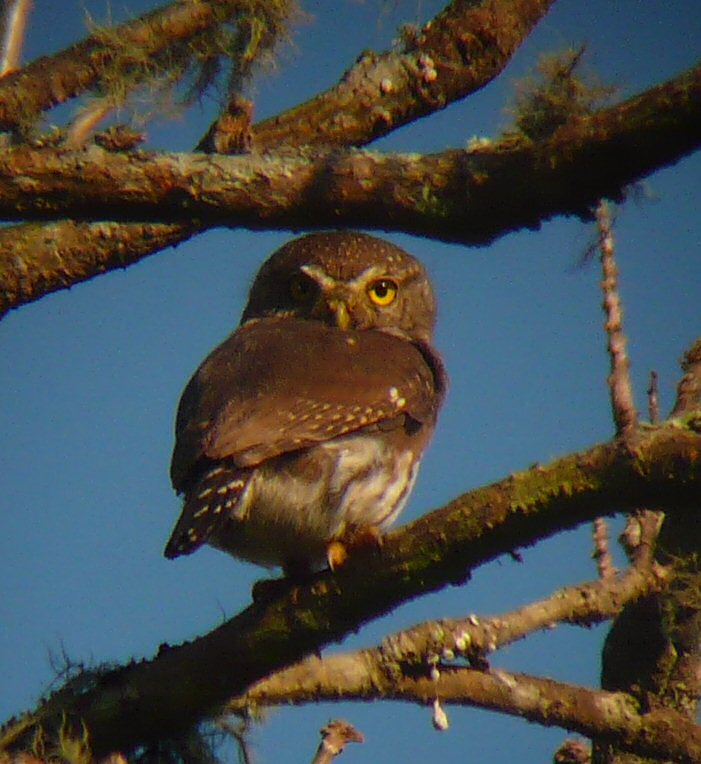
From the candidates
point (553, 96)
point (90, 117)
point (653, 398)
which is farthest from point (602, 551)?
point (90, 117)

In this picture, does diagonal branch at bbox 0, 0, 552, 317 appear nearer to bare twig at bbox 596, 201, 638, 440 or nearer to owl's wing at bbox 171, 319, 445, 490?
owl's wing at bbox 171, 319, 445, 490

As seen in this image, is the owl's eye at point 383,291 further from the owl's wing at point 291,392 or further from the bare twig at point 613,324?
the bare twig at point 613,324

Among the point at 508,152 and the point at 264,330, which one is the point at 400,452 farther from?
the point at 508,152

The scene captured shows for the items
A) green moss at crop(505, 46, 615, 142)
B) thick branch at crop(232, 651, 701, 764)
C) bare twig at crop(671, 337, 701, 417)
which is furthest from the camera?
bare twig at crop(671, 337, 701, 417)

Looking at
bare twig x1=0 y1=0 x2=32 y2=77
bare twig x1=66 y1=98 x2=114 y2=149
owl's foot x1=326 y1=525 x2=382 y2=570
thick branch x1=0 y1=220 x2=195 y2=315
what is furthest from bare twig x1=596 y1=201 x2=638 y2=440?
bare twig x1=0 y1=0 x2=32 y2=77

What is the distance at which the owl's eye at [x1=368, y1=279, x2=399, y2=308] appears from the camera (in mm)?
5648

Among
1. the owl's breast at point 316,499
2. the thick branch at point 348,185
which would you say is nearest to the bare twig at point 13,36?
the owl's breast at point 316,499

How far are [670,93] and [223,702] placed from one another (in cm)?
193

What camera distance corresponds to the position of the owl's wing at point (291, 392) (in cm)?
405

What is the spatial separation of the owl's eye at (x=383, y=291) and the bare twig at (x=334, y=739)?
8.04 feet

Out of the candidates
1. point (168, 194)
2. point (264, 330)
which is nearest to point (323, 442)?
point (264, 330)

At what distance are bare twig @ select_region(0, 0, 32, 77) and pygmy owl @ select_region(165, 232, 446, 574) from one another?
54.3 inches

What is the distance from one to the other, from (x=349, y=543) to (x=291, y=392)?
53cm

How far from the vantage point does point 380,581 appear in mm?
3021
